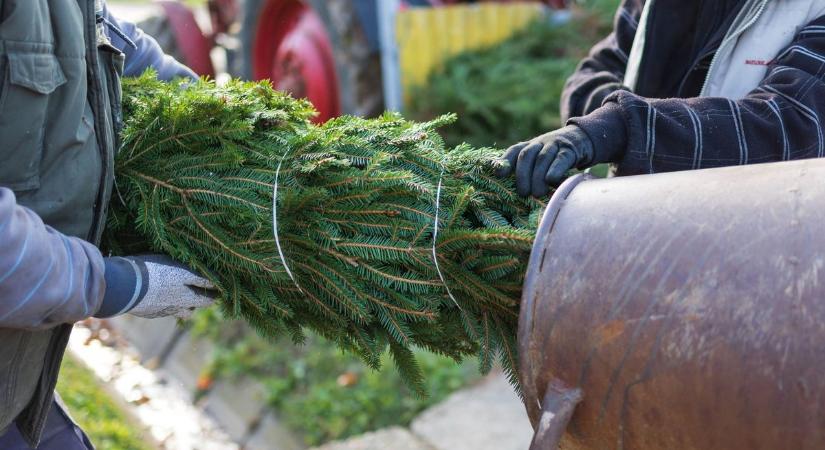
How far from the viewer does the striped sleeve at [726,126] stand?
1725 mm

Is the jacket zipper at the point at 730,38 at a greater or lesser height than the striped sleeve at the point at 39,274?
greater

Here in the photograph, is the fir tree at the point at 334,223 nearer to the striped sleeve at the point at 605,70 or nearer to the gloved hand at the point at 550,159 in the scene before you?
the gloved hand at the point at 550,159

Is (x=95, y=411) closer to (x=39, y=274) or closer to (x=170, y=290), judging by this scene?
(x=170, y=290)

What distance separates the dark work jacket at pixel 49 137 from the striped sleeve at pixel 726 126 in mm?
1002

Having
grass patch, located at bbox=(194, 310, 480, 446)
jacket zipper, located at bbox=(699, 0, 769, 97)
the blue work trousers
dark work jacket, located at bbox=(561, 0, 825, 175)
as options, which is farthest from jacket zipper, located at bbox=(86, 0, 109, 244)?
grass patch, located at bbox=(194, 310, 480, 446)

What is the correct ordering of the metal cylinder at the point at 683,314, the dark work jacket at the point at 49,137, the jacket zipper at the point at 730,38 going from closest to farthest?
the metal cylinder at the point at 683,314
the dark work jacket at the point at 49,137
the jacket zipper at the point at 730,38

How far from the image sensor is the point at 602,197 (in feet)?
4.81

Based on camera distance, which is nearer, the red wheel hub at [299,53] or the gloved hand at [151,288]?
the gloved hand at [151,288]

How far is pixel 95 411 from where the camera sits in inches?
146

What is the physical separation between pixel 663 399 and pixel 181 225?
1069 millimetres

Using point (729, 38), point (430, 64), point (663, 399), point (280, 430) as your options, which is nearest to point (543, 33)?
point (430, 64)

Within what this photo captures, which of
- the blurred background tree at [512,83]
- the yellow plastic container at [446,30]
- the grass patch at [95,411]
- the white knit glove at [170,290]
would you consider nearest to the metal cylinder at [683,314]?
the white knit glove at [170,290]

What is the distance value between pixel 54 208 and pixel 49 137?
0.44ft

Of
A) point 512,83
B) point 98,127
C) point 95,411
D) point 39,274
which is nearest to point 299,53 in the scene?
point 512,83
